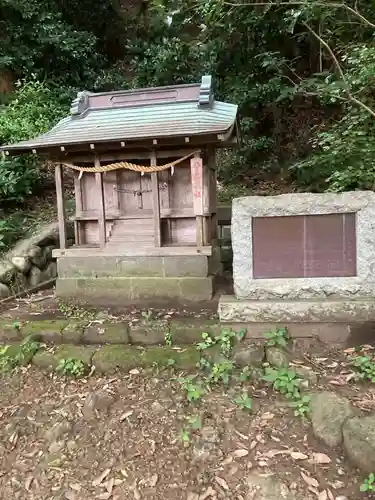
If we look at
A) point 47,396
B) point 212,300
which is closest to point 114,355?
point 47,396

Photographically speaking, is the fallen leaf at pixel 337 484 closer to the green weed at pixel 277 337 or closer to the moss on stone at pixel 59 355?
the green weed at pixel 277 337

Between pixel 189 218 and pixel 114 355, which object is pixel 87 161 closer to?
pixel 189 218

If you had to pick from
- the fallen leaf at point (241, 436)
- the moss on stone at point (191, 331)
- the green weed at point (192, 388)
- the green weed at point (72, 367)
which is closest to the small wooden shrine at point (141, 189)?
the moss on stone at point (191, 331)

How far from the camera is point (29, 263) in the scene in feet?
26.5

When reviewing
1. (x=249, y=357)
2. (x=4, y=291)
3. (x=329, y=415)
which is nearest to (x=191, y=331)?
(x=249, y=357)

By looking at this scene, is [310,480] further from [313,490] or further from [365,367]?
[365,367]

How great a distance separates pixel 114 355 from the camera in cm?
499

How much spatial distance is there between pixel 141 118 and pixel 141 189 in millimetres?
1180

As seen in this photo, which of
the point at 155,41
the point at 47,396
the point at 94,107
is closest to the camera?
the point at 47,396

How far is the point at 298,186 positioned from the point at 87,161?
553cm

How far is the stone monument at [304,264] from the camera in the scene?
202 inches

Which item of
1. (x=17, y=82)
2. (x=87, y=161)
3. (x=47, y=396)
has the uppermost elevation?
(x=17, y=82)

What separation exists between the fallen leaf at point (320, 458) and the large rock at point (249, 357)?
49.2 inches

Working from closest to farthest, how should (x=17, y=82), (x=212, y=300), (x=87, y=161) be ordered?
(x=212, y=300) < (x=87, y=161) < (x=17, y=82)
